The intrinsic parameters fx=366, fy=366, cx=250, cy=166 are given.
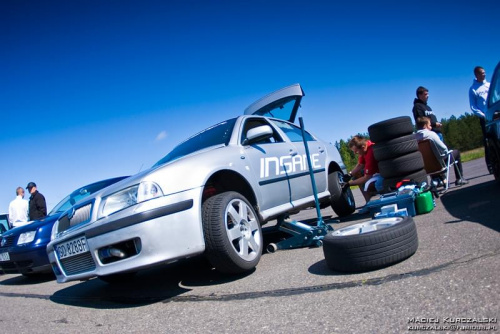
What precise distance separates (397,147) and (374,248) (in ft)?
8.64

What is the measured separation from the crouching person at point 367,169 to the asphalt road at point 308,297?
56.5 inches

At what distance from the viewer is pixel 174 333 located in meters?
2.08

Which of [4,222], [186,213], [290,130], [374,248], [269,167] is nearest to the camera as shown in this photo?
[374,248]

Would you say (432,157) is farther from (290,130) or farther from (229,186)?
(229,186)

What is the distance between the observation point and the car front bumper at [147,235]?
2.66 meters

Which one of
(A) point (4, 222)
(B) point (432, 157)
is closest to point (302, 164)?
(B) point (432, 157)

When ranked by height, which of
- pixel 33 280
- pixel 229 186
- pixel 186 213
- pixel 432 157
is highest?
pixel 229 186

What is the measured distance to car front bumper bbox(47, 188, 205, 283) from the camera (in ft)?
8.72

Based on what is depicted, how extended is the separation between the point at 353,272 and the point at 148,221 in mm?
1505

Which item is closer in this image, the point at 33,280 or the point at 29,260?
the point at 29,260

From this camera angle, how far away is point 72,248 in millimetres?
3041

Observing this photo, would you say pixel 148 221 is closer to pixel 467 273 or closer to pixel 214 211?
pixel 214 211

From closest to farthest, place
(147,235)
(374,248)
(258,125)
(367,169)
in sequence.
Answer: (374,248) < (147,235) < (258,125) < (367,169)

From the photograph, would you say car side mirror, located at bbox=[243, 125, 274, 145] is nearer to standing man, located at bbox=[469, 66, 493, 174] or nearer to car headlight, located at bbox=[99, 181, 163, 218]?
car headlight, located at bbox=[99, 181, 163, 218]
